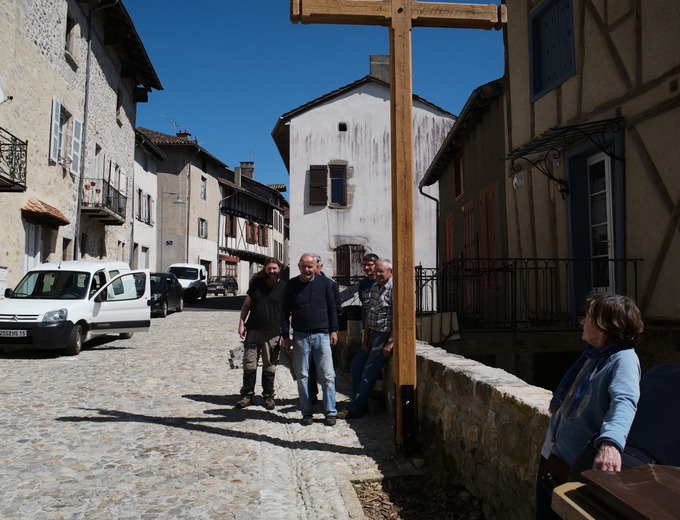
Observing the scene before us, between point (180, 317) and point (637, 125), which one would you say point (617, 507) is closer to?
point (637, 125)

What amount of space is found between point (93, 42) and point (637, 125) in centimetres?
1845

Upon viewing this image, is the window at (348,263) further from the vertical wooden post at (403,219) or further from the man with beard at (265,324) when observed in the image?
the vertical wooden post at (403,219)

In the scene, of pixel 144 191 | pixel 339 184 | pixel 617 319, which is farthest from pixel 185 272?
pixel 617 319

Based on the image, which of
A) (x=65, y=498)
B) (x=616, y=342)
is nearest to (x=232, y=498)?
(x=65, y=498)

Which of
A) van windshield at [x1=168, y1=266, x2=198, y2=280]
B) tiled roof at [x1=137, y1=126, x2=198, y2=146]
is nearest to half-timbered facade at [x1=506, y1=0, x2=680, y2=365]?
van windshield at [x1=168, y1=266, x2=198, y2=280]

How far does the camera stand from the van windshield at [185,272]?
2736 cm

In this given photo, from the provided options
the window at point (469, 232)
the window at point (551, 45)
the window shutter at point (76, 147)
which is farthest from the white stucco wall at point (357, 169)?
the window at point (551, 45)

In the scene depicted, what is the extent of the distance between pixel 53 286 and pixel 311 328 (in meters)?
7.36

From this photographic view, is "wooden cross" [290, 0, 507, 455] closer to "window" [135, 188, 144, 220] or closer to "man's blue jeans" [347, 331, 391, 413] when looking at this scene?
"man's blue jeans" [347, 331, 391, 413]

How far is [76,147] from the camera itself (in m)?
19.0

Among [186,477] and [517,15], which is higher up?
[517,15]

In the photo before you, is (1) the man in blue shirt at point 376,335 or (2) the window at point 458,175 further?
(2) the window at point 458,175

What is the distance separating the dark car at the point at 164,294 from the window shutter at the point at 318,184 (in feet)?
18.6

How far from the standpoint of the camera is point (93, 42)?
20.2 meters
